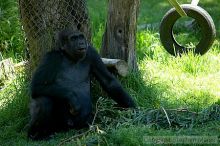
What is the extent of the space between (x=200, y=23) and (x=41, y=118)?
3553 millimetres

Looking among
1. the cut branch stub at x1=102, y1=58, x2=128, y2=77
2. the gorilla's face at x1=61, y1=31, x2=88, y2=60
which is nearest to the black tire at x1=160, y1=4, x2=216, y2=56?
the cut branch stub at x1=102, y1=58, x2=128, y2=77

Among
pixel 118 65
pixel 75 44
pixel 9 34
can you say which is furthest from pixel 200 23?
pixel 75 44

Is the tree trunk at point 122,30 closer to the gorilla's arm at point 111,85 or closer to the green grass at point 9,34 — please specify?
the gorilla's arm at point 111,85

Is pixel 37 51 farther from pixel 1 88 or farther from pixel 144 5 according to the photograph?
pixel 144 5

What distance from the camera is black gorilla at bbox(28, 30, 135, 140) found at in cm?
525

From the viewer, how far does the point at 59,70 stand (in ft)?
17.8

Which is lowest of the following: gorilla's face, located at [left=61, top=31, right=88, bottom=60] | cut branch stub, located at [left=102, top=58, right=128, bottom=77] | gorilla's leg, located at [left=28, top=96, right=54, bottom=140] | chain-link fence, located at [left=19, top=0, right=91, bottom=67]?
gorilla's leg, located at [left=28, top=96, right=54, bottom=140]

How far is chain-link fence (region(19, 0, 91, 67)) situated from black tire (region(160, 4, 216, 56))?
7.86 feet

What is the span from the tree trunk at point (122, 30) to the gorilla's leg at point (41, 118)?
130cm

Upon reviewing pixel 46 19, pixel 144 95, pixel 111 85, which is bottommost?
pixel 144 95

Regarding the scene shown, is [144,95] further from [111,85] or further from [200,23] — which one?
[200,23]

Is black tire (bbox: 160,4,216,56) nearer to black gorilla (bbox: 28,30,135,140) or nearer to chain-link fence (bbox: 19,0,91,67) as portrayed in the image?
chain-link fence (bbox: 19,0,91,67)

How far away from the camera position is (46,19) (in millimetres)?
5762

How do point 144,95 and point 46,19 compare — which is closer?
point 46,19
